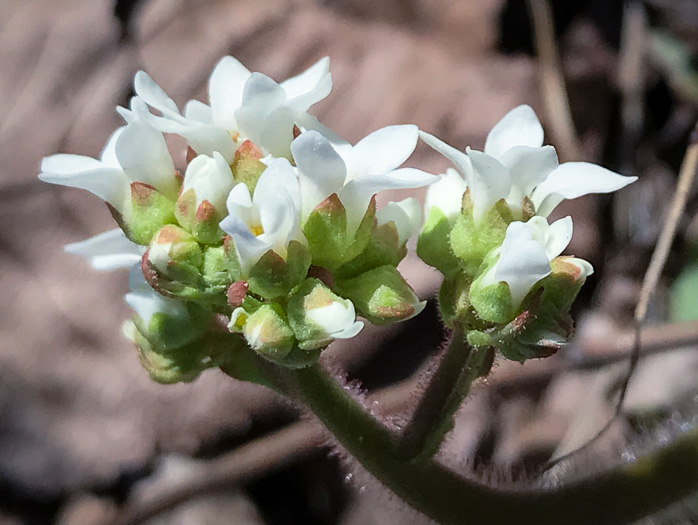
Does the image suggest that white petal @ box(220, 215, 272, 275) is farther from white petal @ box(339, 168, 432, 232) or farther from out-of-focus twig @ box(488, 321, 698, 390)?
out-of-focus twig @ box(488, 321, 698, 390)

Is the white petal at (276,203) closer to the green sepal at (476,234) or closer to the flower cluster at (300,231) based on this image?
the flower cluster at (300,231)

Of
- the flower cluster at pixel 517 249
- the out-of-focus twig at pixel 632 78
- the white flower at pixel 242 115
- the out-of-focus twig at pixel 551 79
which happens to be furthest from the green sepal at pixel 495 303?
the out-of-focus twig at pixel 632 78

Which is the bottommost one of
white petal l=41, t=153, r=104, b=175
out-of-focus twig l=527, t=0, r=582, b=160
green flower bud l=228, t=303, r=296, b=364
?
out-of-focus twig l=527, t=0, r=582, b=160

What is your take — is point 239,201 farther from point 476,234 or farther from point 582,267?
point 582,267

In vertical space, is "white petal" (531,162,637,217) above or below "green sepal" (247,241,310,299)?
above

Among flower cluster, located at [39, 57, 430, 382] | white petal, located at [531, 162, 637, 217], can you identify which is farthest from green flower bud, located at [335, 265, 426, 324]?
white petal, located at [531, 162, 637, 217]

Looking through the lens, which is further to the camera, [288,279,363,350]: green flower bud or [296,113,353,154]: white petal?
[296,113,353,154]: white petal

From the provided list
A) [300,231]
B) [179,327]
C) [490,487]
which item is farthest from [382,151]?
[490,487]
